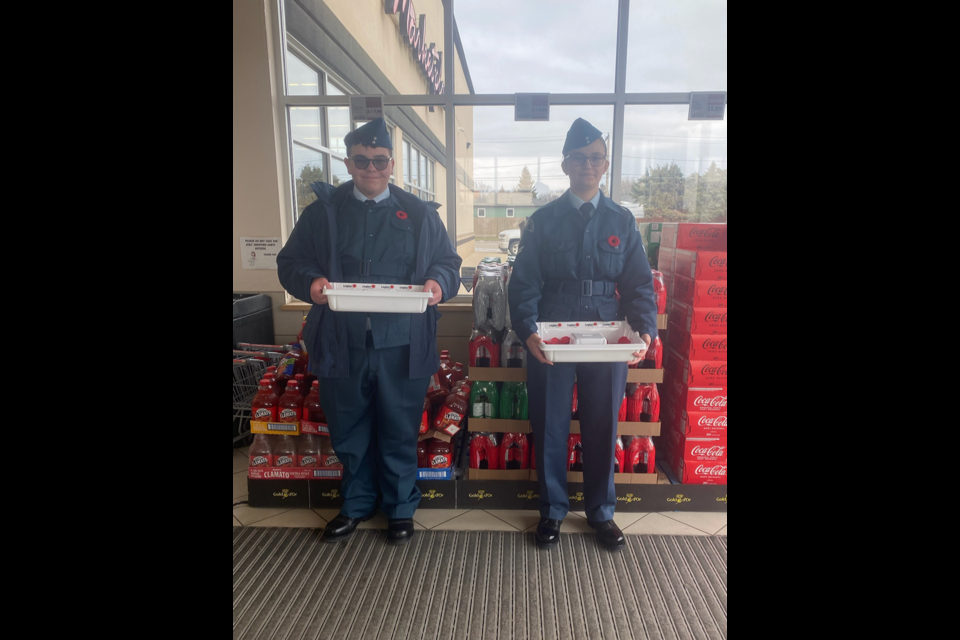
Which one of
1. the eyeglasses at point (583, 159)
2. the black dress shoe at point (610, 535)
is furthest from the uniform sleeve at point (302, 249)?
the black dress shoe at point (610, 535)

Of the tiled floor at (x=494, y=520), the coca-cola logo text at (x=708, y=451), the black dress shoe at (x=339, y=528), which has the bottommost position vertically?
the tiled floor at (x=494, y=520)

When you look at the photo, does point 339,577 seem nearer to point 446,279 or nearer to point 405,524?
point 405,524

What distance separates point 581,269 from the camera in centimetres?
241

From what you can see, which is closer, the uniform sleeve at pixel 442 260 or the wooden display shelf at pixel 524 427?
the uniform sleeve at pixel 442 260

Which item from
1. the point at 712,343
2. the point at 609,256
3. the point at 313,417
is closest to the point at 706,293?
the point at 712,343

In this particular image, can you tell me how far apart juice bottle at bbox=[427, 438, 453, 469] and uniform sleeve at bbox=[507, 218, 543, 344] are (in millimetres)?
885

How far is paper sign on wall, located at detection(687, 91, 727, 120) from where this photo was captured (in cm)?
375

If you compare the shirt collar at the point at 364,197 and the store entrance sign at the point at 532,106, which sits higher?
the store entrance sign at the point at 532,106

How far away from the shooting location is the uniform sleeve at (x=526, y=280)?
7.88 feet

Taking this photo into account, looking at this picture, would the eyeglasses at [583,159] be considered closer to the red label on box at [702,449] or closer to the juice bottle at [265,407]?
the red label on box at [702,449]

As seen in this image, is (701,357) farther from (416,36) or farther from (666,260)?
(416,36)

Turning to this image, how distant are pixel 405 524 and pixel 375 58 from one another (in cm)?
518

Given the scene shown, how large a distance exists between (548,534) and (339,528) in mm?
1084

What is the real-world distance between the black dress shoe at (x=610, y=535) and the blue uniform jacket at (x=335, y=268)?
1.20m
